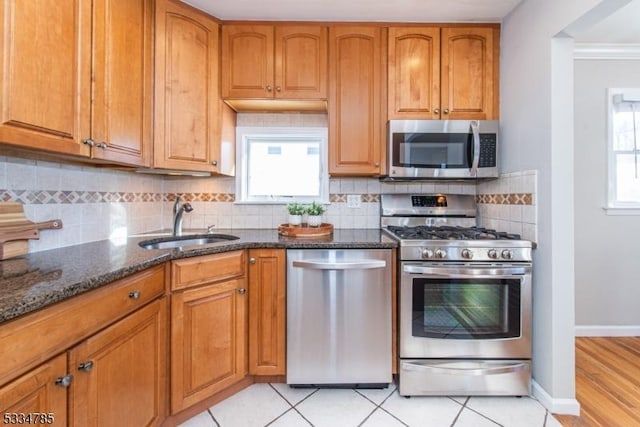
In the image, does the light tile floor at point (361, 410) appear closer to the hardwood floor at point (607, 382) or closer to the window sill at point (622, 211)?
the hardwood floor at point (607, 382)

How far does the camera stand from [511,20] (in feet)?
6.86

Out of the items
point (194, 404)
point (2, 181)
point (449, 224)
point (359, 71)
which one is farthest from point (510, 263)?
point (2, 181)

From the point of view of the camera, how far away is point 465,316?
71.1 inches

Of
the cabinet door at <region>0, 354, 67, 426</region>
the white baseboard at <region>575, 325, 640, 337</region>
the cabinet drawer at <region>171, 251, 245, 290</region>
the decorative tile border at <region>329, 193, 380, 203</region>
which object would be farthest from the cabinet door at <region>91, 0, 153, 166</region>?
the white baseboard at <region>575, 325, 640, 337</region>

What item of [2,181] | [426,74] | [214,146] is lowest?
[2,181]

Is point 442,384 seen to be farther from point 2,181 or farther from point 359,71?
point 2,181

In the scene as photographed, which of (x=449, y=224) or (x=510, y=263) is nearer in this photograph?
(x=510, y=263)

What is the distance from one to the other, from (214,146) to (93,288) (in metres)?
1.35

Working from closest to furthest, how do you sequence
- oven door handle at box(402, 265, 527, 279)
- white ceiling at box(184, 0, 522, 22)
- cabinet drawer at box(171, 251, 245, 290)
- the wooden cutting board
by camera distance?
the wooden cutting board, cabinet drawer at box(171, 251, 245, 290), oven door handle at box(402, 265, 527, 279), white ceiling at box(184, 0, 522, 22)

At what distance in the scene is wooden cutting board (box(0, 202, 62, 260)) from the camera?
129 cm

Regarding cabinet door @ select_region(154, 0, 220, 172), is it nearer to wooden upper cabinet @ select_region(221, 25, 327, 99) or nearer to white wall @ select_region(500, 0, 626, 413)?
wooden upper cabinet @ select_region(221, 25, 327, 99)

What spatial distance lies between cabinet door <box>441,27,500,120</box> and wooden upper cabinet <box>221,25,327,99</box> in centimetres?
90

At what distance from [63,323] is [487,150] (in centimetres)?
243

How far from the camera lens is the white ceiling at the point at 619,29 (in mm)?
2121
